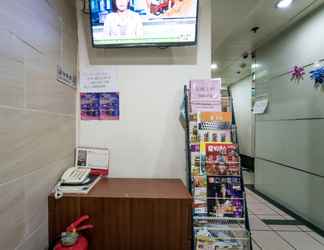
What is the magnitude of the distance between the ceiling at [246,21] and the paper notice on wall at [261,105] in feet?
3.47

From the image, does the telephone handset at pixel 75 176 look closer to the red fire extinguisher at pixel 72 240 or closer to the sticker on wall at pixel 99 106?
the red fire extinguisher at pixel 72 240

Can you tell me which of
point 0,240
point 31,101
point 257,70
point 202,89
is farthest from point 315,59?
point 0,240

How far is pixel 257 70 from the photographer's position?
4.10m

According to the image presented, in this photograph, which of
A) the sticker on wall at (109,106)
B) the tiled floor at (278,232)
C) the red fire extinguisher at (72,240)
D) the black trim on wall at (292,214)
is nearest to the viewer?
the red fire extinguisher at (72,240)

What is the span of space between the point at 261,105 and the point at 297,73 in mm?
1046

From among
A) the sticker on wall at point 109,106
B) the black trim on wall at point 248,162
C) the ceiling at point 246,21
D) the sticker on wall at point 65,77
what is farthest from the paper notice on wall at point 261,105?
the sticker on wall at point 65,77

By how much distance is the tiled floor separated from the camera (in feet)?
7.30

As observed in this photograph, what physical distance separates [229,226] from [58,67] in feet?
5.47

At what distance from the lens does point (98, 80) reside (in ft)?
5.87

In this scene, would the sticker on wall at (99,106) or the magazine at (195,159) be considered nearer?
the magazine at (195,159)

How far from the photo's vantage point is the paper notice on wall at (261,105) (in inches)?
148

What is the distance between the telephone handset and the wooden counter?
0.44 feet

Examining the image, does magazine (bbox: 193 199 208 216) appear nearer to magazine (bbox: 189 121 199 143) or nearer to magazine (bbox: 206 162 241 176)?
magazine (bbox: 206 162 241 176)

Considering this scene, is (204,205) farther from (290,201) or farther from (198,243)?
(290,201)
